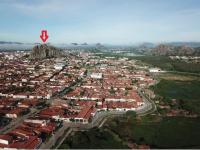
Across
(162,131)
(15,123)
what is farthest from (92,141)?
(15,123)

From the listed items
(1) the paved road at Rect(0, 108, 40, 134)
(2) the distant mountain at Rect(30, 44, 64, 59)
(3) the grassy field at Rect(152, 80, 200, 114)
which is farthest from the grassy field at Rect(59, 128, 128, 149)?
(2) the distant mountain at Rect(30, 44, 64, 59)

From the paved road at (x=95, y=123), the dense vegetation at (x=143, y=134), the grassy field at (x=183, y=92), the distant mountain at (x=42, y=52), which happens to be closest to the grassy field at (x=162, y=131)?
the dense vegetation at (x=143, y=134)

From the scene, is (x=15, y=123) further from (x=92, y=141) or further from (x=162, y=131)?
(x=162, y=131)

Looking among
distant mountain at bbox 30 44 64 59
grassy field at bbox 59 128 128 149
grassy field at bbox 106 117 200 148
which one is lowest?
grassy field at bbox 106 117 200 148

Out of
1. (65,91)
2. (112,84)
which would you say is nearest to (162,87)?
(112,84)

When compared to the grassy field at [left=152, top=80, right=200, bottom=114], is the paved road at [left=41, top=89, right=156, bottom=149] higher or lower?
higher

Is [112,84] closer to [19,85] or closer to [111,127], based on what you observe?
[19,85]

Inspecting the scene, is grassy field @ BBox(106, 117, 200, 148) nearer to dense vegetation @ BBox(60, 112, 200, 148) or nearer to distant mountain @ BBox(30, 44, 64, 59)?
dense vegetation @ BBox(60, 112, 200, 148)

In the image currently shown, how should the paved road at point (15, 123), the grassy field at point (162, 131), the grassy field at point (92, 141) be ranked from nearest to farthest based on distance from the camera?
the grassy field at point (92, 141), the grassy field at point (162, 131), the paved road at point (15, 123)

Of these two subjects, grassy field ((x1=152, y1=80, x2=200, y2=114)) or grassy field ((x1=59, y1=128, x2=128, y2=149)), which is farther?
grassy field ((x1=152, y1=80, x2=200, y2=114))

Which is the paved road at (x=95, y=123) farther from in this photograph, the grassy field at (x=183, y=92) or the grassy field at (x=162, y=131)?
the grassy field at (x=183, y=92)
